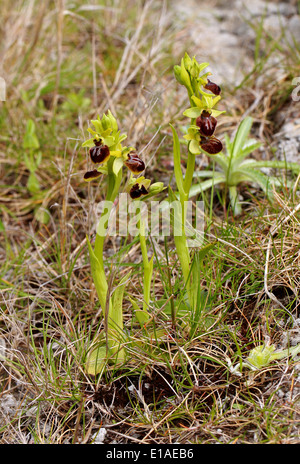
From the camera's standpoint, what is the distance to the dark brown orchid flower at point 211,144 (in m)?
1.89

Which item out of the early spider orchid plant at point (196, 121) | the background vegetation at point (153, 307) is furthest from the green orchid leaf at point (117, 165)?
the background vegetation at point (153, 307)

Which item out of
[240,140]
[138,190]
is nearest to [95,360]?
[138,190]

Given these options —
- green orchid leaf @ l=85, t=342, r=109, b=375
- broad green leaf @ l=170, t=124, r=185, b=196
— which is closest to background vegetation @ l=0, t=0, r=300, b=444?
green orchid leaf @ l=85, t=342, r=109, b=375

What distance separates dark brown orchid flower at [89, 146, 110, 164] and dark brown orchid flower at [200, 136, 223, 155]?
0.39 metres

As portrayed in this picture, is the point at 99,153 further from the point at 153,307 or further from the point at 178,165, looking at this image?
the point at 153,307

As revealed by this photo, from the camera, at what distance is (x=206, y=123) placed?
185 centimetres

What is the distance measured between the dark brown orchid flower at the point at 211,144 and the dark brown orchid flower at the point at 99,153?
0.39 metres

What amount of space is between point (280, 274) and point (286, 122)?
1419 millimetres

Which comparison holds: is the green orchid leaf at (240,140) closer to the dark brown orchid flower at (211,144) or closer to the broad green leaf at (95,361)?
the dark brown orchid flower at (211,144)

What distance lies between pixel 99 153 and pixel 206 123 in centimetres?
42
